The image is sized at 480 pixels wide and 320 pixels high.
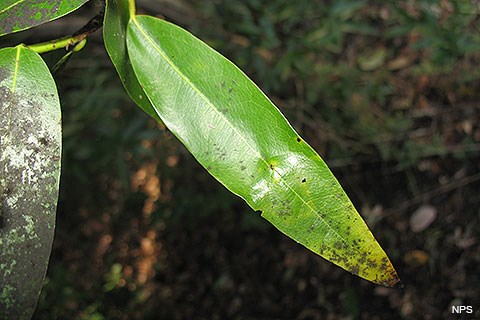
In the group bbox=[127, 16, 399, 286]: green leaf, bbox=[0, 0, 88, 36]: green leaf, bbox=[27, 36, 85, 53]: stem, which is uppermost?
bbox=[0, 0, 88, 36]: green leaf

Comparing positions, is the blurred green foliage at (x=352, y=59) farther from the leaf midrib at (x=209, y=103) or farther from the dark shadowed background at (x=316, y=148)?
the leaf midrib at (x=209, y=103)

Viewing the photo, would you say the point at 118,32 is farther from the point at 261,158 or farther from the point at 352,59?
the point at 352,59

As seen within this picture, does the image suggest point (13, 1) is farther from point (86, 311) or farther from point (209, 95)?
point (86, 311)

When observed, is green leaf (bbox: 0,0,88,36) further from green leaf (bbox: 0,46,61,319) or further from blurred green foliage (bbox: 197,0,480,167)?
blurred green foliage (bbox: 197,0,480,167)

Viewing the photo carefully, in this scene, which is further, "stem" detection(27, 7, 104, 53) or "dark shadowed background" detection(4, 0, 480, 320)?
"dark shadowed background" detection(4, 0, 480, 320)

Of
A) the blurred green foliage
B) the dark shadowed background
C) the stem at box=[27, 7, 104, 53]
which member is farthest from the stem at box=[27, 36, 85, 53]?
the blurred green foliage

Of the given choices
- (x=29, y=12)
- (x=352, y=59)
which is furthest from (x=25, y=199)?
(x=352, y=59)
